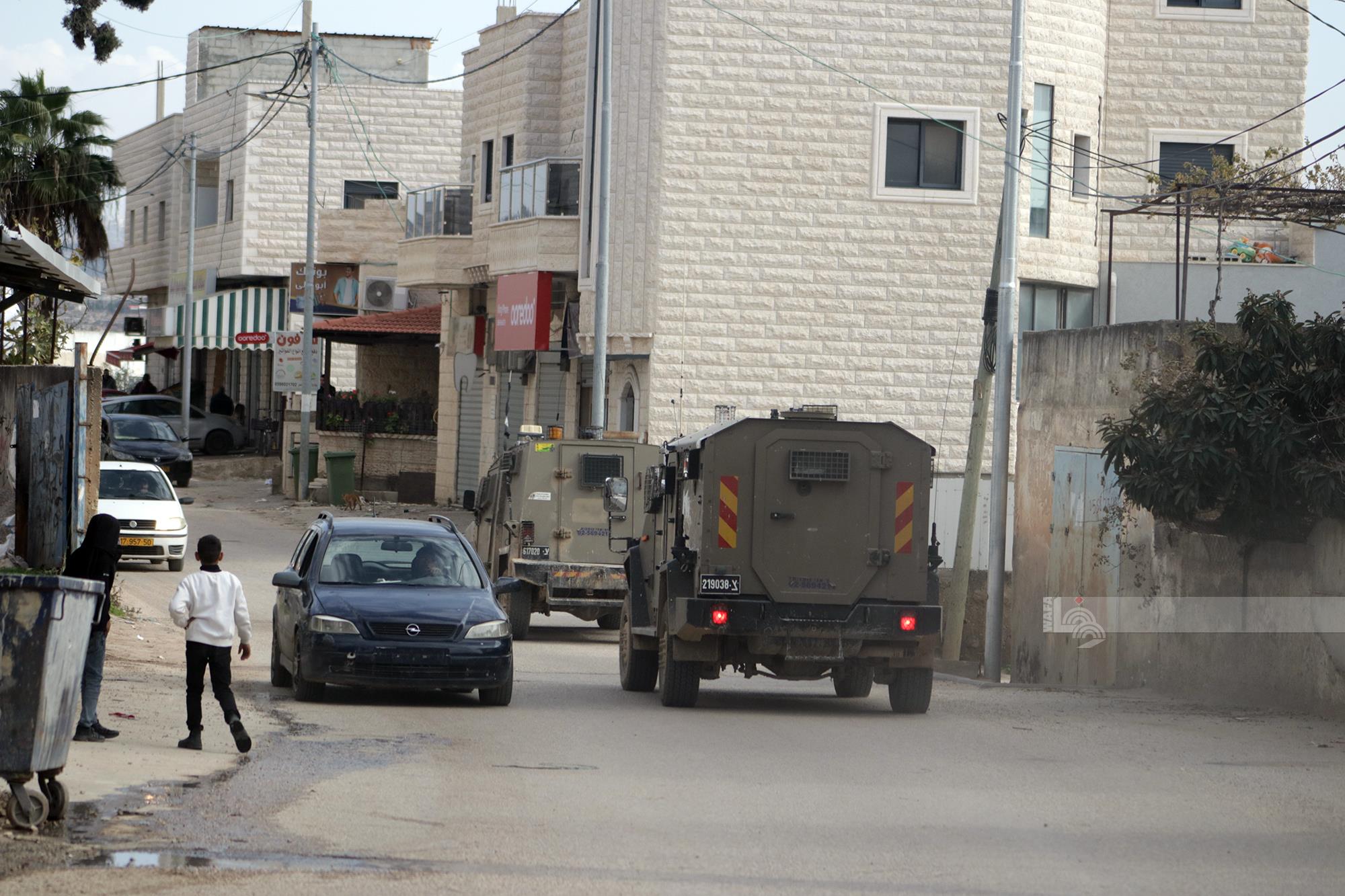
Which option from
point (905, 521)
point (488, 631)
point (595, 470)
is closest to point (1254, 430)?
point (905, 521)

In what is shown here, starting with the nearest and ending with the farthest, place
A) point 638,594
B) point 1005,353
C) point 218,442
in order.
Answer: point 638,594, point 1005,353, point 218,442

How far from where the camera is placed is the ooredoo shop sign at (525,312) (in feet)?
112

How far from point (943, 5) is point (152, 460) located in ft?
69.9

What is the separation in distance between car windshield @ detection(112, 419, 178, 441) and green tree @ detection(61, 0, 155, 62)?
28.8m

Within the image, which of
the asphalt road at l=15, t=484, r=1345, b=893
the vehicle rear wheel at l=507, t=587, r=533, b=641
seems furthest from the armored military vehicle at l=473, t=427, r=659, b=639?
the asphalt road at l=15, t=484, r=1345, b=893

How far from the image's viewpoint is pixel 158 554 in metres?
26.0

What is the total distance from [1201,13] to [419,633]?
84.9 feet

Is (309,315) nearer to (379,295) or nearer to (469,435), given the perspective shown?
(469,435)

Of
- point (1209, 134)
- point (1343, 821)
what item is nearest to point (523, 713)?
point (1343, 821)

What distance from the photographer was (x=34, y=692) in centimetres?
786

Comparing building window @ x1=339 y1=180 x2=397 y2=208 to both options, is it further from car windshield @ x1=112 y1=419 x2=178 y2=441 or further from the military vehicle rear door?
the military vehicle rear door

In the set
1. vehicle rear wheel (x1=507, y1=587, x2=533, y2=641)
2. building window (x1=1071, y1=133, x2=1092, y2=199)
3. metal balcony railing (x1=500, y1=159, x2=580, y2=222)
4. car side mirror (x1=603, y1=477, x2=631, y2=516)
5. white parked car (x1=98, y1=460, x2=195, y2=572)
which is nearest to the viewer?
car side mirror (x1=603, y1=477, x2=631, y2=516)

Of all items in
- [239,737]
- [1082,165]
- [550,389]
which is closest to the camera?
[239,737]

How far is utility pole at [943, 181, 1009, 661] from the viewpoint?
72.5 ft
